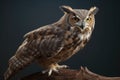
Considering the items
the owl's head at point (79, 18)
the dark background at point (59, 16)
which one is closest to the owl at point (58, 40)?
the owl's head at point (79, 18)

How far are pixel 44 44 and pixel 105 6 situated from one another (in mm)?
523

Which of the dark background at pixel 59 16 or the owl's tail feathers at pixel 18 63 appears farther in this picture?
the dark background at pixel 59 16

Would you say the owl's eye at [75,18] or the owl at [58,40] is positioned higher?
the owl's eye at [75,18]

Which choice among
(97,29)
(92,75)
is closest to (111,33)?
(97,29)

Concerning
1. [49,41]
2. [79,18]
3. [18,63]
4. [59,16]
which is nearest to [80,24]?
[79,18]

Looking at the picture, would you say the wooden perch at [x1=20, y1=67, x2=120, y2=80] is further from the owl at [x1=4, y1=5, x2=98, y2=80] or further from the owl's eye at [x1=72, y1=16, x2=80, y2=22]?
the owl's eye at [x1=72, y1=16, x2=80, y2=22]

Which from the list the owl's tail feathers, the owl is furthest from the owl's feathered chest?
the owl's tail feathers

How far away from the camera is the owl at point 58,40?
4.83 ft

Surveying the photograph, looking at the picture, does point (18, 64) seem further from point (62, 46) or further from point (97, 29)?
point (97, 29)

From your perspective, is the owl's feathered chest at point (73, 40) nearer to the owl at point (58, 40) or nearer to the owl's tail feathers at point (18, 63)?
the owl at point (58, 40)

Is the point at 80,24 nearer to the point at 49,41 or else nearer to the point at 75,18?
the point at 75,18

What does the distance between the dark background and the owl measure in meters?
0.32

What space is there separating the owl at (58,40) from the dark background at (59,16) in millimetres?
322

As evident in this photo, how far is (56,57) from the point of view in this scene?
1.52 meters
